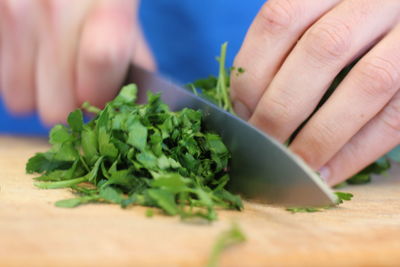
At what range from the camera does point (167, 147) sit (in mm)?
1363

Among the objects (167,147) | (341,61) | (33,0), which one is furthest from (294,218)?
(33,0)

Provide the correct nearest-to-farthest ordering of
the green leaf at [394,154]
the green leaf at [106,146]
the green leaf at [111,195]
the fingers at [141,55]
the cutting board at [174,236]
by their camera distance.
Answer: the cutting board at [174,236] → the green leaf at [111,195] → the green leaf at [106,146] → the green leaf at [394,154] → the fingers at [141,55]

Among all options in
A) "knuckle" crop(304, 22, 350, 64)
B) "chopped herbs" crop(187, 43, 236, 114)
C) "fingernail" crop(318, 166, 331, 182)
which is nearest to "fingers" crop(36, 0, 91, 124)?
"chopped herbs" crop(187, 43, 236, 114)

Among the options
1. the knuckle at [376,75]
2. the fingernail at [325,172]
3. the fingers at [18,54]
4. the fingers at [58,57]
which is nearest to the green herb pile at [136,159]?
the fingernail at [325,172]

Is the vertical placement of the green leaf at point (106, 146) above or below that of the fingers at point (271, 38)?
below

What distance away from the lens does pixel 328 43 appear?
1459 millimetres

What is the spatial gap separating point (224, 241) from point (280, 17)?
0.78 meters

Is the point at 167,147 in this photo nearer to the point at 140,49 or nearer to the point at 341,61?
the point at 341,61

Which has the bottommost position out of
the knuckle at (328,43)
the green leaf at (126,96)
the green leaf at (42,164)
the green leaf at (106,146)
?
the green leaf at (42,164)

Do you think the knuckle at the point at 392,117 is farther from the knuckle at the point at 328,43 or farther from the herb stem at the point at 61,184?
the herb stem at the point at 61,184

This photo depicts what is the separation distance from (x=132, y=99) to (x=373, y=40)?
0.68 m

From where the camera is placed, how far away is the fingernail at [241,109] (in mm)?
1629

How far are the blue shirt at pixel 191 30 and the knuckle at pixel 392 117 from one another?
1.34 meters

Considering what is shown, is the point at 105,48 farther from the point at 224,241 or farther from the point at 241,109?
the point at 224,241
